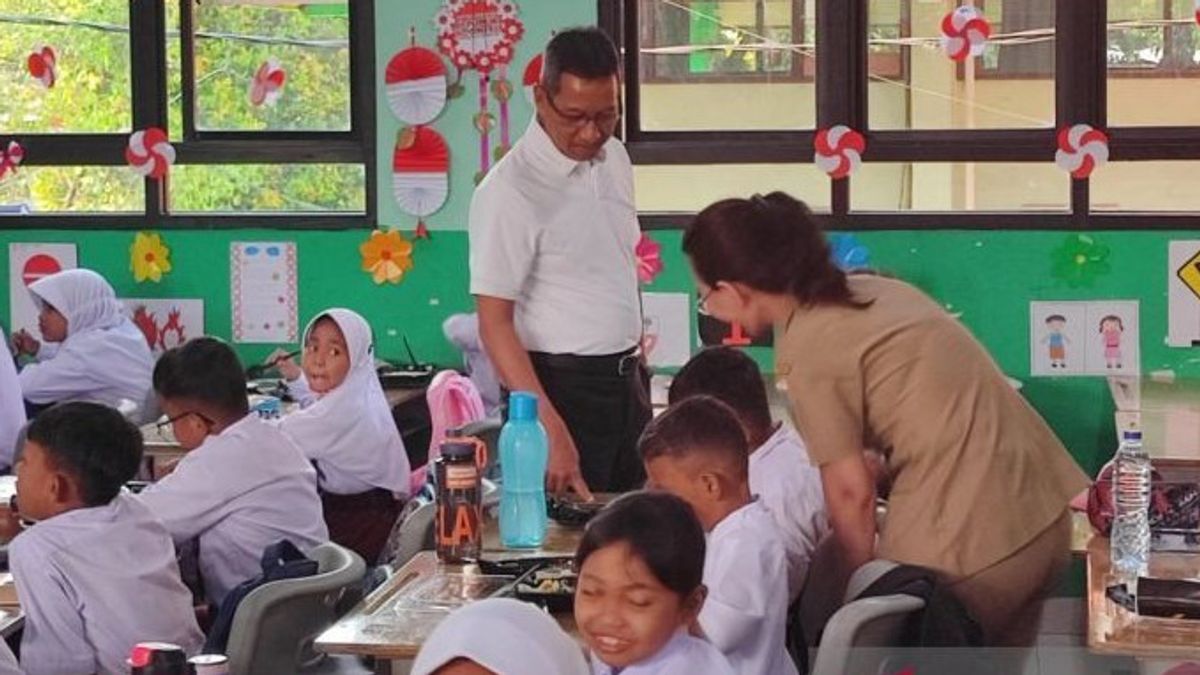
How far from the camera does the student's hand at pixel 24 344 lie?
7246 mm

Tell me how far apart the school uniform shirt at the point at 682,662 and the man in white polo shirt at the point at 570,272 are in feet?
5.02

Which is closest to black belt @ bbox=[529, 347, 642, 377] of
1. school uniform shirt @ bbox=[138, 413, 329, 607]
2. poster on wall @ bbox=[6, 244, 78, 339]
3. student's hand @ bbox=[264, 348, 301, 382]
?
school uniform shirt @ bbox=[138, 413, 329, 607]

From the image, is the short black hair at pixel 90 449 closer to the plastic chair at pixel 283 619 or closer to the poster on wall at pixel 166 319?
the plastic chair at pixel 283 619

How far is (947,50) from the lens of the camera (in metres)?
6.74

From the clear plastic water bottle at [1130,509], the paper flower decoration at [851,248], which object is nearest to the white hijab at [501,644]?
the clear plastic water bottle at [1130,509]

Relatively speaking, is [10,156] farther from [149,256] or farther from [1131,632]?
[1131,632]

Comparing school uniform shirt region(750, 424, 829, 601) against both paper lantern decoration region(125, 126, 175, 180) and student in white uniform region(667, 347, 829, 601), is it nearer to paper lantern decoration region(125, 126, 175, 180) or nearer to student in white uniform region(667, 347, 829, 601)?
student in white uniform region(667, 347, 829, 601)

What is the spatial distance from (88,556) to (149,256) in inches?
144

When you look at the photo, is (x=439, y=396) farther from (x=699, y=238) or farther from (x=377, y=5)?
(x=699, y=238)

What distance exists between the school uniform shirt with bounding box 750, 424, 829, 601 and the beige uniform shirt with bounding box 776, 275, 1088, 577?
1.21 ft

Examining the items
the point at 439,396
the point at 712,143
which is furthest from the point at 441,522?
the point at 712,143

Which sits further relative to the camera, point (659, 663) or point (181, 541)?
point (181, 541)

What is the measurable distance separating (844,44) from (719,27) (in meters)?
0.43

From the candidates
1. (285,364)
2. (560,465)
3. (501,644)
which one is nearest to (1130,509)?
(560,465)
